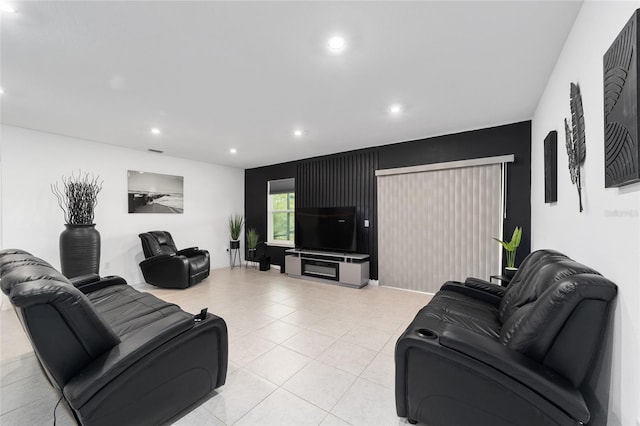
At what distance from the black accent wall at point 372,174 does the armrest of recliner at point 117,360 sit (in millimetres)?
3868

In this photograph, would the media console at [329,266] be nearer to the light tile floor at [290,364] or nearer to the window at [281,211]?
the light tile floor at [290,364]

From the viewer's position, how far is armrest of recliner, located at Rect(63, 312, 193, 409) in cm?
126

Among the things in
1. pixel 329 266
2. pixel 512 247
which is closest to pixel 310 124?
pixel 329 266

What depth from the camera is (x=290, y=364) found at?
2307mm

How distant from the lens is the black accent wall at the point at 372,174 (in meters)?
3.70

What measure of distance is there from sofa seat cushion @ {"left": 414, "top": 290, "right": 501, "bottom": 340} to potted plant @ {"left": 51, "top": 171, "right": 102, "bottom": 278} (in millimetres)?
4496

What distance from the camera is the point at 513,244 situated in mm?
3352

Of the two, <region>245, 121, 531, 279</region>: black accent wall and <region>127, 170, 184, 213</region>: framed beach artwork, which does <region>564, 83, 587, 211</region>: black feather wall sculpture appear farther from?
<region>127, 170, 184, 213</region>: framed beach artwork

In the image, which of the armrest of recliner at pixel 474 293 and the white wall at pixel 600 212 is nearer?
the white wall at pixel 600 212

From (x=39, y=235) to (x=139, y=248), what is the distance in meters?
1.41

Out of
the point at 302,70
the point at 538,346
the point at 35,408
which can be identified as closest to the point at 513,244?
the point at 538,346

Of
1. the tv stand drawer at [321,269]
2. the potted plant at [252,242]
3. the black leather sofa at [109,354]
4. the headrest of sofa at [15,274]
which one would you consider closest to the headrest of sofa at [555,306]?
the black leather sofa at [109,354]

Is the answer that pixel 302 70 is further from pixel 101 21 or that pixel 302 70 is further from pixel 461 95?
pixel 461 95

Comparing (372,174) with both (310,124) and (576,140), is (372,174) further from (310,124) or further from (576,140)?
(576,140)
